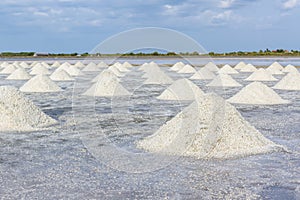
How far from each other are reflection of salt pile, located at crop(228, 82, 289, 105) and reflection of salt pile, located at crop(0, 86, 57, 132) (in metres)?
4.88

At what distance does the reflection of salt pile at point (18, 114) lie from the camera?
695 cm

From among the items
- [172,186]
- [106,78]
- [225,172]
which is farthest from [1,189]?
[106,78]

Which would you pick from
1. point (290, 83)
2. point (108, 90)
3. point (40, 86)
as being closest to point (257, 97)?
point (108, 90)

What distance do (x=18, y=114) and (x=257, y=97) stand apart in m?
5.68

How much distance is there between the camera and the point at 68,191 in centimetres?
390

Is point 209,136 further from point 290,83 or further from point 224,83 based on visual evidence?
point 224,83

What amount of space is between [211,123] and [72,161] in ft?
5.87

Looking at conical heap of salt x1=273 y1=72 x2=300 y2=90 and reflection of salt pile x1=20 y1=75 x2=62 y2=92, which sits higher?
reflection of salt pile x1=20 y1=75 x2=62 y2=92

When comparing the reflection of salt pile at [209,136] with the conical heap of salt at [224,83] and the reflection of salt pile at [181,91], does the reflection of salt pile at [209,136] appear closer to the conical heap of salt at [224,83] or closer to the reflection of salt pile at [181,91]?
the reflection of salt pile at [181,91]

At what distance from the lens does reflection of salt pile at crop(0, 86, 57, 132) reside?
6950 millimetres

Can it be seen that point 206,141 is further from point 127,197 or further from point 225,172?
point 127,197

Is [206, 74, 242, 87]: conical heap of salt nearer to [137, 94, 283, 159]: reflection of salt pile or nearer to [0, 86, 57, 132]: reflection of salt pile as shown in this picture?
[0, 86, 57, 132]: reflection of salt pile

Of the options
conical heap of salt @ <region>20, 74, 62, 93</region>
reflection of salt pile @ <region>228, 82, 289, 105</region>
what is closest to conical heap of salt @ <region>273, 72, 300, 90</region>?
reflection of salt pile @ <region>228, 82, 289, 105</region>

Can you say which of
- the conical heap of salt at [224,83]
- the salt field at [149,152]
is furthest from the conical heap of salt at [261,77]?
the salt field at [149,152]
